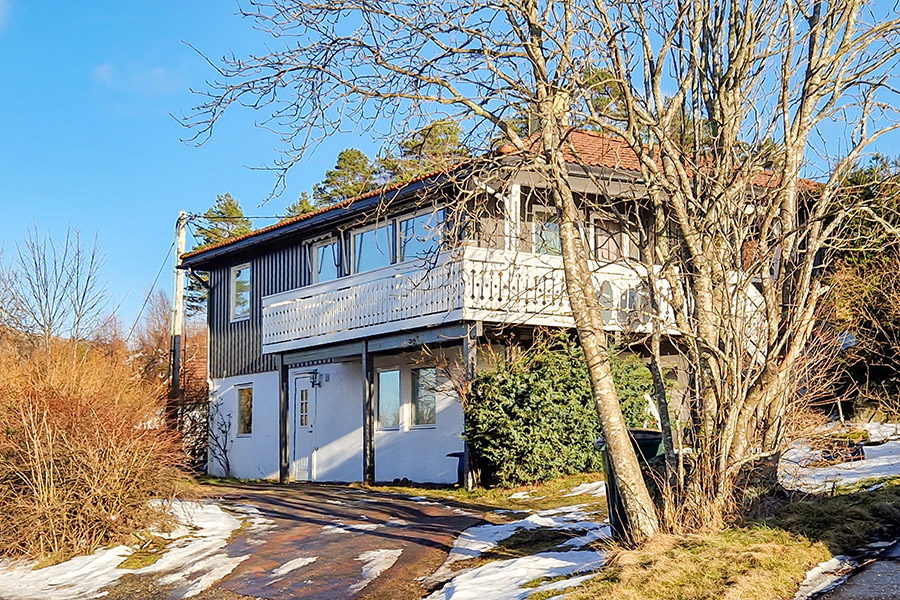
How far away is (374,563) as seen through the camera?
996cm

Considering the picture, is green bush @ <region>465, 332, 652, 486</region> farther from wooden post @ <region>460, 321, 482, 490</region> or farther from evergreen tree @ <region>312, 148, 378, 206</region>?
evergreen tree @ <region>312, 148, 378, 206</region>

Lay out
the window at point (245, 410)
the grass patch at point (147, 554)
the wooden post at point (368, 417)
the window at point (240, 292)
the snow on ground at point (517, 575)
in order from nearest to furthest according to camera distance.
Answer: the snow on ground at point (517, 575), the grass patch at point (147, 554), the wooden post at point (368, 417), the window at point (245, 410), the window at point (240, 292)

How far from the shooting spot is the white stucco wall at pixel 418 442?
17.8 meters

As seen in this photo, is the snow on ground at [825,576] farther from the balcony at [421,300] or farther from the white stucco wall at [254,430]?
the white stucco wall at [254,430]

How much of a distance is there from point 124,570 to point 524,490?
21.6 ft

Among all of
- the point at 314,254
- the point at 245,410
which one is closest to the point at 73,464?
the point at 314,254

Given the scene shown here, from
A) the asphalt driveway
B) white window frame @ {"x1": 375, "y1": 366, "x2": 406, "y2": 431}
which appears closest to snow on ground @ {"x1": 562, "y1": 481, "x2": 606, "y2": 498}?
the asphalt driveway

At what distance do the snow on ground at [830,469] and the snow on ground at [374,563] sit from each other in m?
4.09

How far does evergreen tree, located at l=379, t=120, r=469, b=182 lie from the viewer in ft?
27.2

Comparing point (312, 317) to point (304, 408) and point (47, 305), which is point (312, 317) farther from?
point (47, 305)

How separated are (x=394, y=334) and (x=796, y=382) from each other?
10.6 metres

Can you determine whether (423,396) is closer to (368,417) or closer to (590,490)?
(368,417)

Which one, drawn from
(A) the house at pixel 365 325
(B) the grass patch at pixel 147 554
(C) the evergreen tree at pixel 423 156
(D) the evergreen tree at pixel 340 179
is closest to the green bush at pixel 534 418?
(A) the house at pixel 365 325

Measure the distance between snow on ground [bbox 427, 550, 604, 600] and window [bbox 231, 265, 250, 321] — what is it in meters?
17.3
